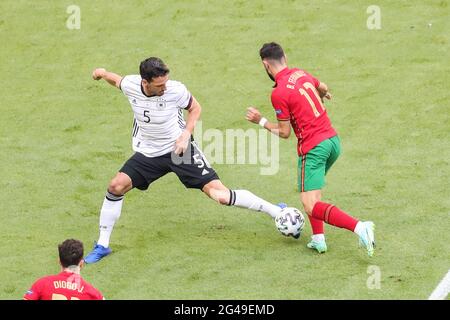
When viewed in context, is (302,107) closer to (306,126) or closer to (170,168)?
(306,126)

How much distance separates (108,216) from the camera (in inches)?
432

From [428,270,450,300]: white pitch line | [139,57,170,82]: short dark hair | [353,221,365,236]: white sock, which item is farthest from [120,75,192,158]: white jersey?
[428,270,450,300]: white pitch line

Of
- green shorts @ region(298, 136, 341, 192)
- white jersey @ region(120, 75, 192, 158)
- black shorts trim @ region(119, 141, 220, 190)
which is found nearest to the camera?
green shorts @ region(298, 136, 341, 192)

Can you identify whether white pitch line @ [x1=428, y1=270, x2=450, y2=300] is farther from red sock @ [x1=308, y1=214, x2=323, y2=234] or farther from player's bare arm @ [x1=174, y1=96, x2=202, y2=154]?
player's bare arm @ [x1=174, y1=96, x2=202, y2=154]

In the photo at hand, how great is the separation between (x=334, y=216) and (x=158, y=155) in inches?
81.3

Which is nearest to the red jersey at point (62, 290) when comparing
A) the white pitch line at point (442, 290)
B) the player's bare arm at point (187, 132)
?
the player's bare arm at point (187, 132)

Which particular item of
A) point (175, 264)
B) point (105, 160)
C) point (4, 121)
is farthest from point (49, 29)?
point (175, 264)

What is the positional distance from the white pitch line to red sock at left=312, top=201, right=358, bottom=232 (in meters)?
1.06

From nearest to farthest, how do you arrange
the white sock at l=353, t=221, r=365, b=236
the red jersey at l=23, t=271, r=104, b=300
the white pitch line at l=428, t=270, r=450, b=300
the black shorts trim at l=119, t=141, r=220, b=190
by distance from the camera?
the red jersey at l=23, t=271, r=104, b=300
the white pitch line at l=428, t=270, r=450, b=300
the white sock at l=353, t=221, r=365, b=236
the black shorts trim at l=119, t=141, r=220, b=190

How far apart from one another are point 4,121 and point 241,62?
3832mm

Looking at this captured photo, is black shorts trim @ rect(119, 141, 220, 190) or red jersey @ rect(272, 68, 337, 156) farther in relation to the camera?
black shorts trim @ rect(119, 141, 220, 190)

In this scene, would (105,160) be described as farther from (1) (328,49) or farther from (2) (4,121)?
(1) (328,49)

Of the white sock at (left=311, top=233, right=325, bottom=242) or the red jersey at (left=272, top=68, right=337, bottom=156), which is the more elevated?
the red jersey at (left=272, top=68, right=337, bottom=156)

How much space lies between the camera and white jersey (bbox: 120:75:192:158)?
10.9m
